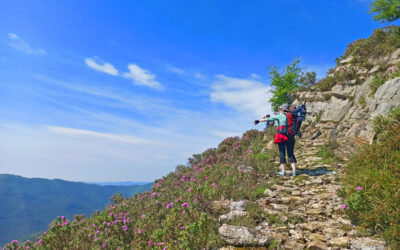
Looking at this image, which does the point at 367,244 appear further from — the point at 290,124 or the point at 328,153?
the point at 328,153

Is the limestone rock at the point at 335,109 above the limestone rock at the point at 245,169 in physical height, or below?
above

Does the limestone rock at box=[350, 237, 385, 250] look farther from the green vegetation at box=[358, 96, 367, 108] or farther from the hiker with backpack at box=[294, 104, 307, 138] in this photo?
the green vegetation at box=[358, 96, 367, 108]

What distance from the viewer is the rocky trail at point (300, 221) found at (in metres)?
4.16

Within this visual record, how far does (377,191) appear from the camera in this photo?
5000 mm

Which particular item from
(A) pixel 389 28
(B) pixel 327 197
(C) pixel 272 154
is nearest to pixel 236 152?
(C) pixel 272 154

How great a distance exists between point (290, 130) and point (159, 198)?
597cm

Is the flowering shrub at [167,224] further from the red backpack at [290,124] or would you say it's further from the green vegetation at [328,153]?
the green vegetation at [328,153]

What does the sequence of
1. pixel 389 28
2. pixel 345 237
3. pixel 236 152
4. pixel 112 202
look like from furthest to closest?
pixel 389 28
pixel 236 152
pixel 112 202
pixel 345 237

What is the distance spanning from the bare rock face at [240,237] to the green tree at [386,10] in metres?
22.6

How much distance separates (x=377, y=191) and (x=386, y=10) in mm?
21029

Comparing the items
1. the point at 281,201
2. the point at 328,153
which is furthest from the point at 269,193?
the point at 328,153

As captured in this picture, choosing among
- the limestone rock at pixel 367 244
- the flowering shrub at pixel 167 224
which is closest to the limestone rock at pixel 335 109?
the flowering shrub at pixel 167 224

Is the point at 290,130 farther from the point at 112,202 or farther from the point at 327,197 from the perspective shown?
the point at 112,202

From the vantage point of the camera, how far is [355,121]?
1194 cm
